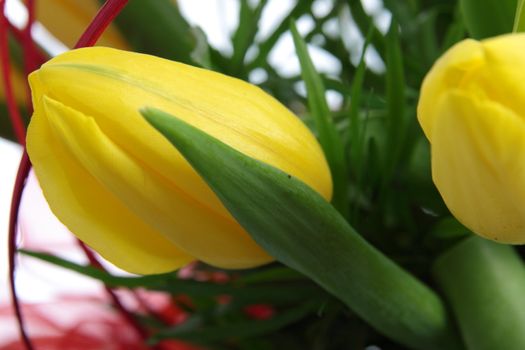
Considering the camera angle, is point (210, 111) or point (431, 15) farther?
point (431, 15)

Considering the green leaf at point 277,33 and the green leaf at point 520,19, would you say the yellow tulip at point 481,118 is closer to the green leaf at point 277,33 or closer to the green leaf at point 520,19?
the green leaf at point 520,19

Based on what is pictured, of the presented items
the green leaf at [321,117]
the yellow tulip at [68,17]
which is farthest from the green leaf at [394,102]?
the yellow tulip at [68,17]

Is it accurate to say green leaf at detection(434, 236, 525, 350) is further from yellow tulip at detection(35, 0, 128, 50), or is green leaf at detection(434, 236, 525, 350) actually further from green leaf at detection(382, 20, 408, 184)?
yellow tulip at detection(35, 0, 128, 50)

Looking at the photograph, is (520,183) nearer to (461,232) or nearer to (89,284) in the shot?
(461,232)

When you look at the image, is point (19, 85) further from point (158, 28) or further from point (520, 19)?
point (520, 19)

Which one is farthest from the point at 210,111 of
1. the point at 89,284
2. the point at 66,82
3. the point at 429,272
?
the point at 89,284

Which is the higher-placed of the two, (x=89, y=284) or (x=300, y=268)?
(x=300, y=268)

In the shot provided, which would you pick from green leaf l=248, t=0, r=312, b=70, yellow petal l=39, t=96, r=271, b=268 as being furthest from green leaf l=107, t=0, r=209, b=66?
yellow petal l=39, t=96, r=271, b=268
